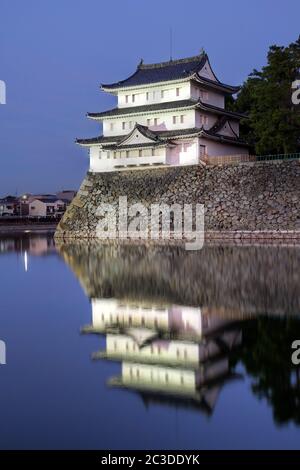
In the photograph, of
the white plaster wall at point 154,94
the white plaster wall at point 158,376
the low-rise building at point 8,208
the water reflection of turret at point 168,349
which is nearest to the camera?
the water reflection of turret at point 168,349

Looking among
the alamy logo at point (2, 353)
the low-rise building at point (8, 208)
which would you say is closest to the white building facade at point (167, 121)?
the alamy logo at point (2, 353)

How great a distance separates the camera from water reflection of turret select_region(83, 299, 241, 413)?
6562 mm

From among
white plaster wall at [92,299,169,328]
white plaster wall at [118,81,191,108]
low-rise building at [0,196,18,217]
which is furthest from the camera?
low-rise building at [0,196,18,217]

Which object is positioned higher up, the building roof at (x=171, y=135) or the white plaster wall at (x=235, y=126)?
the white plaster wall at (x=235, y=126)

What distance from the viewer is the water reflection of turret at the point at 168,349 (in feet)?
21.5

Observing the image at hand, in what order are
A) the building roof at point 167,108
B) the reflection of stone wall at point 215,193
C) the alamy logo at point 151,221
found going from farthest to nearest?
the building roof at point 167,108 → the alamy logo at point 151,221 → the reflection of stone wall at point 215,193

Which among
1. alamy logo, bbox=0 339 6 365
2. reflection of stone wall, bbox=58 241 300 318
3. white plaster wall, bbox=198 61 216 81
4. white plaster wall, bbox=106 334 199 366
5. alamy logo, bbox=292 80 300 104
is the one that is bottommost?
alamy logo, bbox=0 339 6 365

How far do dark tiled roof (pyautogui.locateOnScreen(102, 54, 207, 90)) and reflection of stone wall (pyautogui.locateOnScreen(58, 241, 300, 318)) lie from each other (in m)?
21.3

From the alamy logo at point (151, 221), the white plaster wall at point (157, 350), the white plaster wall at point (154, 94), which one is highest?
the white plaster wall at point (154, 94)

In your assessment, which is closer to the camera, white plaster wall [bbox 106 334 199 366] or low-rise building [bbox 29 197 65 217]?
white plaster wall [bbox 106 334 199 366]

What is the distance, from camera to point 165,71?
43.8 meters

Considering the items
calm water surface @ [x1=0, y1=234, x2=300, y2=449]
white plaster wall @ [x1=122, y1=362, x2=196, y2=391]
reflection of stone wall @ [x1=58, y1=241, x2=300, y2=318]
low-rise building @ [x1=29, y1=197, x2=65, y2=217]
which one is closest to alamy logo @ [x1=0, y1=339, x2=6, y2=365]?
calm water surface @ [x1=0, y1=234, x2=300, y2=449]

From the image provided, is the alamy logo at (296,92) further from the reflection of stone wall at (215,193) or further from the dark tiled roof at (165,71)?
the dark tiled roof at (165,71)

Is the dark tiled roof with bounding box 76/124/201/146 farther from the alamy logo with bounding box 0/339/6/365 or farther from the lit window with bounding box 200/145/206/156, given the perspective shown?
the alamy logo with bounding box 0/339/6/365
